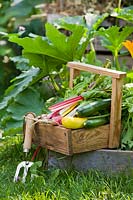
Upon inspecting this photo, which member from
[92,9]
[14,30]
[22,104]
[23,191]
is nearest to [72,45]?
[22,104]

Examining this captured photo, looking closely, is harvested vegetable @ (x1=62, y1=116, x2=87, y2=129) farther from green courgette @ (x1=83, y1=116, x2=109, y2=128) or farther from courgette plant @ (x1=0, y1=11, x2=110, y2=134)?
courgette plant @ (x1=0, y1=11, x2=110, y2=134)

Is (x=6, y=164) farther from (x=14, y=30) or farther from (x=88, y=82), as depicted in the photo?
(x=14, y=30)

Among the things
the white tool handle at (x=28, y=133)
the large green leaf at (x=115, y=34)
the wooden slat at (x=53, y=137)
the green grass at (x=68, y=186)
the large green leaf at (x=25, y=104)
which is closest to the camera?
the green grass at (x=68, y=186)

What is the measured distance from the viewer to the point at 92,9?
5.13m

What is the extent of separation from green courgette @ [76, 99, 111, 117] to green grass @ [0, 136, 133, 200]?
30 centimetres

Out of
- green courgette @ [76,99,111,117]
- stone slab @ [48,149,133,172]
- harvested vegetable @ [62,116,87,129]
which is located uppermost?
green courgette @ [76,99,111,117]

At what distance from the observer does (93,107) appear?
2967 millimetres

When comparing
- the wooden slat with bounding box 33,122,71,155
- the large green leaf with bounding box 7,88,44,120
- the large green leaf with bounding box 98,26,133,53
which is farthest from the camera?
the large green leaf with bounding box 7,88,44,120

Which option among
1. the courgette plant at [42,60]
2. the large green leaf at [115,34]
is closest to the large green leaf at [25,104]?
the courgette plant at [42,60]

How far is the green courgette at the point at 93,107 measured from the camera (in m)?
2.95

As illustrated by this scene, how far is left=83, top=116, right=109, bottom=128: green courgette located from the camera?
2.91 meters

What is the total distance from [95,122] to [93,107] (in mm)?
81

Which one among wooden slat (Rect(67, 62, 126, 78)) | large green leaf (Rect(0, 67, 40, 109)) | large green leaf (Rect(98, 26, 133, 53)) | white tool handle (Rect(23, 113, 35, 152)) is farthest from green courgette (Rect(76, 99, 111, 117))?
large green leaf (Rect(0, 67, 40, 109))

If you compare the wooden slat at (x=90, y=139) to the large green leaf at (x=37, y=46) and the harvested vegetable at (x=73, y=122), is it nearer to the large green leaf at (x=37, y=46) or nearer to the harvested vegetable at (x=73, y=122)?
the harvested vegetable at (x=73, y=122)
